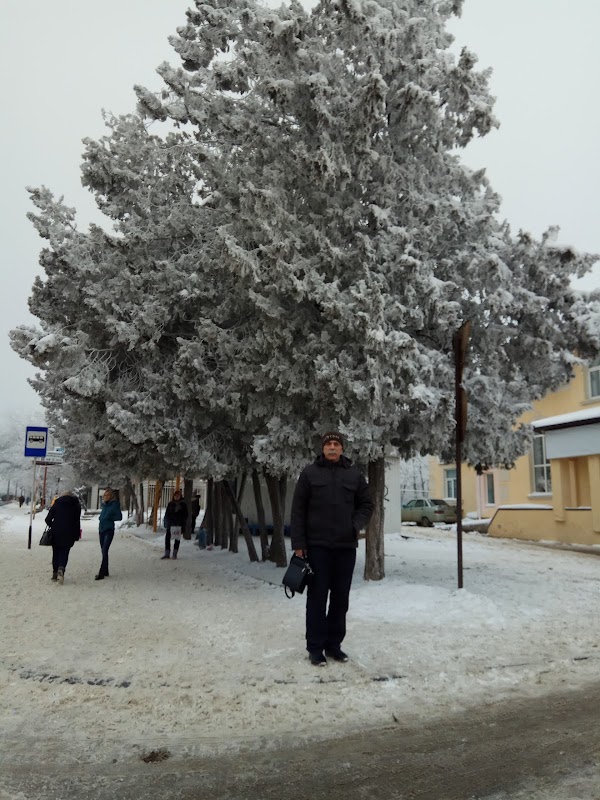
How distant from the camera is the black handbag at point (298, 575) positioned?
5.62 m

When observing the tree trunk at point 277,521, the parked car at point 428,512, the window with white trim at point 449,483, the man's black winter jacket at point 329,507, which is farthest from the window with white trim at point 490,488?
the man's black winter jacket at point 329,507

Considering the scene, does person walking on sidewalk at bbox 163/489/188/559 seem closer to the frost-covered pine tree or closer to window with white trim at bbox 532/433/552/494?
the frost-covered pine tree

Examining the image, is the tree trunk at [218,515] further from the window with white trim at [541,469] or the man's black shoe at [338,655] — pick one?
the window with white trim at [541,469]

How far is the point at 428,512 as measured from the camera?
3297 cm

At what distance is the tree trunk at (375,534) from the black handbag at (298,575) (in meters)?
A: 4.41

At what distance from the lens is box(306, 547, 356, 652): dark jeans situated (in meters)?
5.65

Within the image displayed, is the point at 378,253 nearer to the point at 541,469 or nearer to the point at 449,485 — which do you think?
the point at 541,469

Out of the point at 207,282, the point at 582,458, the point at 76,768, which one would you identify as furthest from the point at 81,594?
the point at 582,458

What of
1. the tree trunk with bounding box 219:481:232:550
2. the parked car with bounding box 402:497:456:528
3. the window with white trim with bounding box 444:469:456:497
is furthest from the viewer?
the window with white trim with bounding box 444:469:456:497

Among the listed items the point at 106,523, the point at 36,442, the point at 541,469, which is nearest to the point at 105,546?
the point at 106,523

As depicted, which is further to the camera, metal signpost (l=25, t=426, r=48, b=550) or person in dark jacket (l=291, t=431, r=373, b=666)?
metal signpost (l=25, t=426, r=48, b=550)

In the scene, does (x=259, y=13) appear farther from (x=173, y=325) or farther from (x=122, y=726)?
(x=122, y=726)

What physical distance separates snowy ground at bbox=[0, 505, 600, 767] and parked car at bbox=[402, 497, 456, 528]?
21.6 metres

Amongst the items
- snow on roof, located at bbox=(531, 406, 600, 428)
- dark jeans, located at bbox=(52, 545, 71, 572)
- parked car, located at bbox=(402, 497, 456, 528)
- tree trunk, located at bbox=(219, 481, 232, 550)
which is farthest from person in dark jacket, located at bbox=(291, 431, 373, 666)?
parked car, located at bbox=(402, 497, 456, 528)
